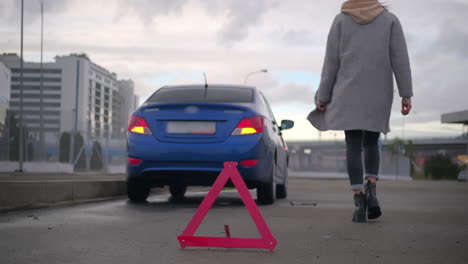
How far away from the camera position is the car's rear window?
26.9 feet

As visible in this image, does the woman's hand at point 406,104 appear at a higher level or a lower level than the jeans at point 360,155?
higher

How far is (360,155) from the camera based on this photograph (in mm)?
6172

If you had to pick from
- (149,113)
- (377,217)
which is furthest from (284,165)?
(377,217)

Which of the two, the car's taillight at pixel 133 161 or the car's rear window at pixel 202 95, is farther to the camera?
the car's rear window at pixel 202 95

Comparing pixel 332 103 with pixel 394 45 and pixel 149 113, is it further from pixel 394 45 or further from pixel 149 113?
pixel 149 113

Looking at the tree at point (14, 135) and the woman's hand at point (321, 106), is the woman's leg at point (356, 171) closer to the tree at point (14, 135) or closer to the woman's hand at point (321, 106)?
the woman's hand at point (321, 106)

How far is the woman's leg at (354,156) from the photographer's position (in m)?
6.09

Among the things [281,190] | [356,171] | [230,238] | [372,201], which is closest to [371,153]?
[356,171]

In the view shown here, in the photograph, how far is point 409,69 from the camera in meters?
6.10

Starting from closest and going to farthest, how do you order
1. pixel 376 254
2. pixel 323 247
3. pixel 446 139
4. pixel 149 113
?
1. pixel 376 254
2. pixel 323 247
3. pixel 149 113
4. pixel 446 139

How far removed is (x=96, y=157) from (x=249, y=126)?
31.3 m

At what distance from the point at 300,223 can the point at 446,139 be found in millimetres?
139335

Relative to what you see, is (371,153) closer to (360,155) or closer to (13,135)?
(360,155)

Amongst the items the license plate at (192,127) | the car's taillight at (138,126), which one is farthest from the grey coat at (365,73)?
the car's taillight at (138,126)
